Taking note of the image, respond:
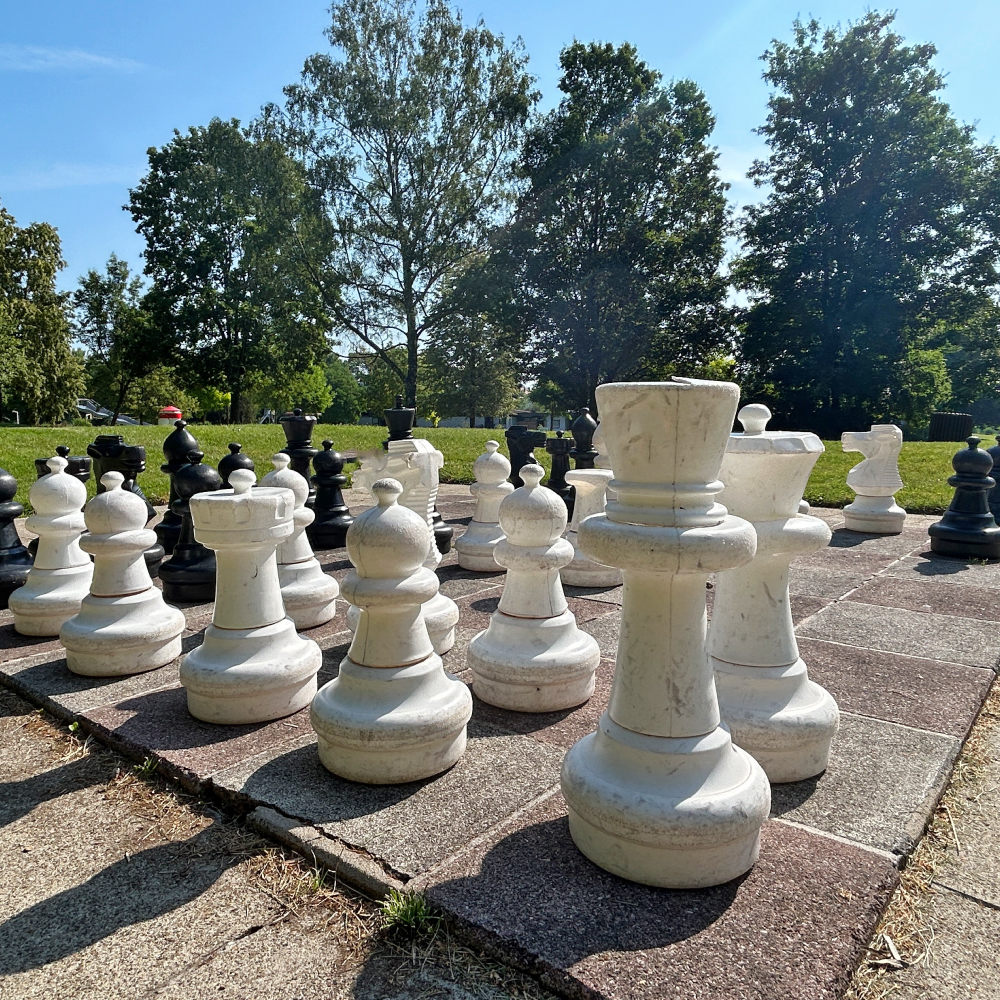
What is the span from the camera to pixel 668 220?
83.4 ft

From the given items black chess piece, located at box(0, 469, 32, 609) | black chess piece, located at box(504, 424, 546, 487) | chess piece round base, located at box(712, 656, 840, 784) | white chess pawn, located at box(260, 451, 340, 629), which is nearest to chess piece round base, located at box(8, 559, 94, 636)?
black chess piece, located at box(0, 469, 32, 609)

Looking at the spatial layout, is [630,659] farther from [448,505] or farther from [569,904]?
[448,505]

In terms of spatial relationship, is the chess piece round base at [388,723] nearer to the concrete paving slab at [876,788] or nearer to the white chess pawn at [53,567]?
the concrete paving slab at [876,788]

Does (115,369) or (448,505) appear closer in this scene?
(448,505)

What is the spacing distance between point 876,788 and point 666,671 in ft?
3.09

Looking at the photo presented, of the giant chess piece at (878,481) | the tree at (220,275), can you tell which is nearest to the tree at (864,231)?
the tree at (220,275)

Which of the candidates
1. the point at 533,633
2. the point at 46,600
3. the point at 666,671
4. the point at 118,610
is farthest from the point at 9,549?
the point at 666,671

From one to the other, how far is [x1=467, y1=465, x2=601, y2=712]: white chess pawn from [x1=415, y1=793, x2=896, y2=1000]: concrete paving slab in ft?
2.69

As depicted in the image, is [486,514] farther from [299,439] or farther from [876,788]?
[876,788]

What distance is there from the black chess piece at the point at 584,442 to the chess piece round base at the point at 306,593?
3.33m

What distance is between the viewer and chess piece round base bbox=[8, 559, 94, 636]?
3541 millimetres

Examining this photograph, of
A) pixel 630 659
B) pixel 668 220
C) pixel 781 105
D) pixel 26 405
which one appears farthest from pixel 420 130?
pixel 630 659

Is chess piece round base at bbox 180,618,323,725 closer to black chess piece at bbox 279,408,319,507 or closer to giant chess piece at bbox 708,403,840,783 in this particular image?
giant chess piece at bbox 708,403,840,783

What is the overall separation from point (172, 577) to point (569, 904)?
3.43 meters
